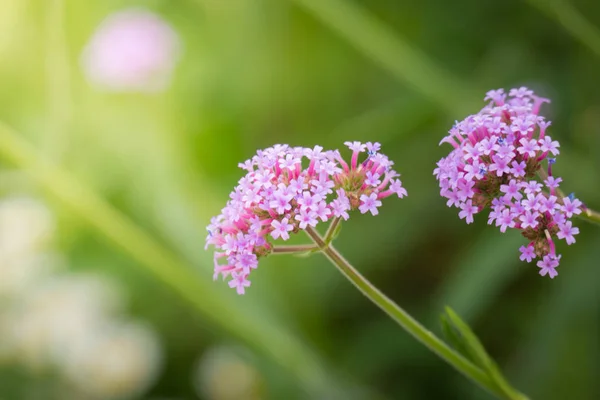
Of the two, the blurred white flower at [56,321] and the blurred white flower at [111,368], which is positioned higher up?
the blurred white flower at [56,321]

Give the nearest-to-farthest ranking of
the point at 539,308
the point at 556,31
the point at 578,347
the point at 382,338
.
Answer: the point at 578,347
the point at 539,308
the point at 382,338
the point at 556,31

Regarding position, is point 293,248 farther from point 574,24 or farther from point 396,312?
point 574,24

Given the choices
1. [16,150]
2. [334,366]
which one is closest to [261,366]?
[334,366]

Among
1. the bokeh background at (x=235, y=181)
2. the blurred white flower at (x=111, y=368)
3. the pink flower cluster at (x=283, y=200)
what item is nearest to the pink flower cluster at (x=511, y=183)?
the pink flower cluster at (x=283, y=200)

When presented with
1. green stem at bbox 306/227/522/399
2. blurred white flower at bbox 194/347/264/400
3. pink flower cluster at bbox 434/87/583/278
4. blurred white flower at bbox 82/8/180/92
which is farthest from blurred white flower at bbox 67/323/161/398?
pink flower cluster at bbox 434/87/583/278

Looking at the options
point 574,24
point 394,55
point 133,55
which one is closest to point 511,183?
point 574,24

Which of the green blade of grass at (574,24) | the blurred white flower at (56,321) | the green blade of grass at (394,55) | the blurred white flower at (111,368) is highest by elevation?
the green blade of grass at (394,55)

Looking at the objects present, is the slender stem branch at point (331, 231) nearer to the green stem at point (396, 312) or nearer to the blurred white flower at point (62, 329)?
the green stem at point (396, 312)

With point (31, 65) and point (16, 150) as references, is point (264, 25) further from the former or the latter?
point (16, 150)

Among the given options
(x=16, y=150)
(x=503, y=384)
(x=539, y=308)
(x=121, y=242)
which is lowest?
(x=503, y=384)
